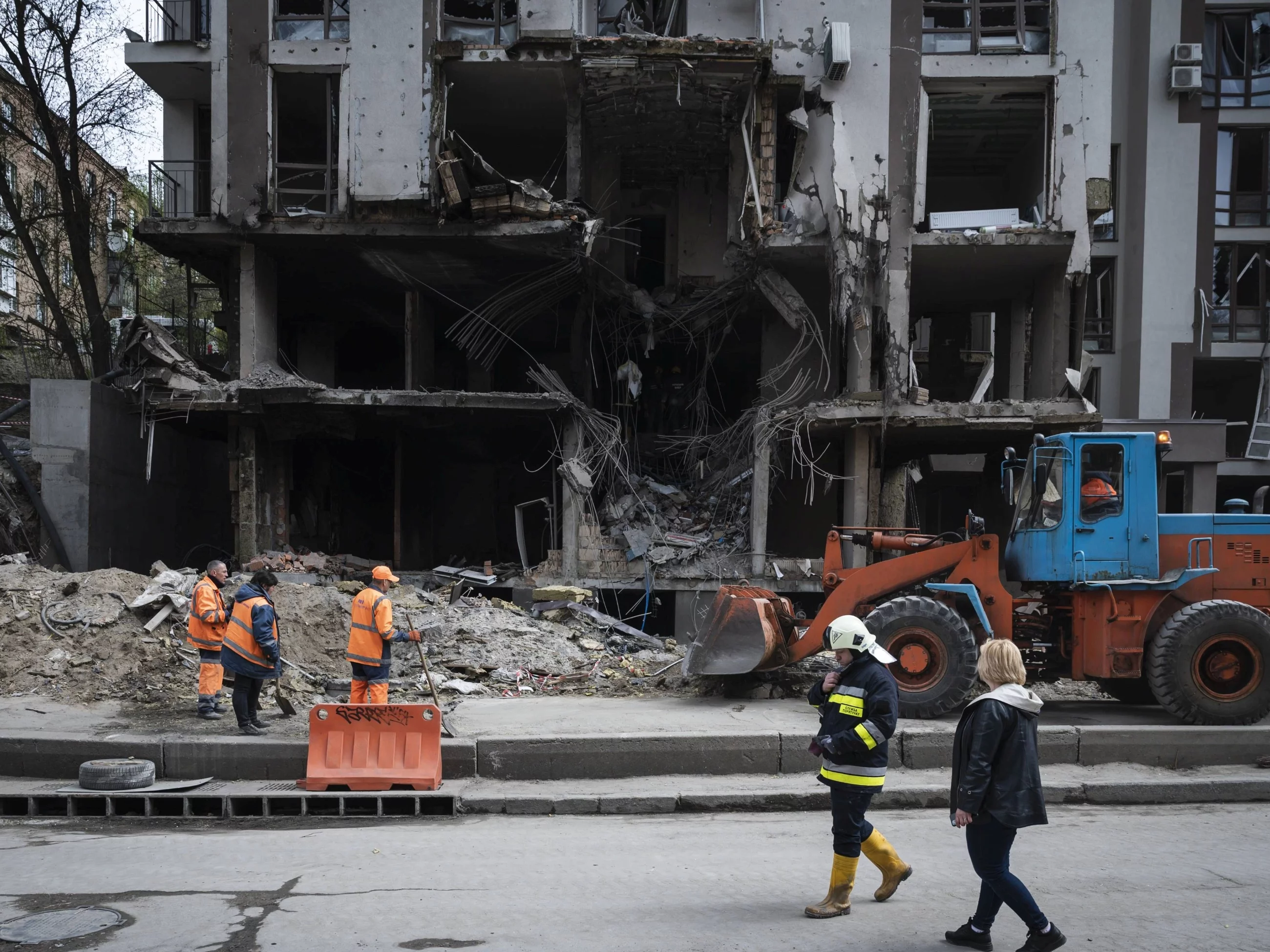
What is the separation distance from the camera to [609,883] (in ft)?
18.2

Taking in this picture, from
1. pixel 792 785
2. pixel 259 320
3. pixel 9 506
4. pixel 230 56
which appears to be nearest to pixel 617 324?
pixel 259 320

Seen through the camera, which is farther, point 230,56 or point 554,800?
point 230,56

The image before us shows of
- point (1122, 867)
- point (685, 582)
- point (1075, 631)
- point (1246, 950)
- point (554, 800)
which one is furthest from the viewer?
point (685, 582)

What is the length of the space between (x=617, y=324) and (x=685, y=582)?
6.07 m

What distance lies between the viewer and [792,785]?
26.3ft

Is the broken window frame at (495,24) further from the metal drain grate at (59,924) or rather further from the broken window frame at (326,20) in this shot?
the metal drain grate at (59,924)

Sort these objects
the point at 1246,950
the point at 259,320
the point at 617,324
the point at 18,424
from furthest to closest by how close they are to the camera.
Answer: the point at 18,424, the point at 617,324, the point at 259,320, the point at 1246,950

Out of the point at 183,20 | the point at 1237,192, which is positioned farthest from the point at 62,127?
the point at 1237,192

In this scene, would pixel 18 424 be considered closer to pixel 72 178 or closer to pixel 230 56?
pixel 72 178

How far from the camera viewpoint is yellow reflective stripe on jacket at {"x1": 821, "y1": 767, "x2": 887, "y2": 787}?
4801 mm

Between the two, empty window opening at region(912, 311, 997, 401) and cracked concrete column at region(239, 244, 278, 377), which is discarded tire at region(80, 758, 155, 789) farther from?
empty window opening at region(912, 311, 997, 401)

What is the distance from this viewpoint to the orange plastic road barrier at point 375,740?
25.6 feet

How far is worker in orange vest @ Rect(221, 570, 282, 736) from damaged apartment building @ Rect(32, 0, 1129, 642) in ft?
28.6

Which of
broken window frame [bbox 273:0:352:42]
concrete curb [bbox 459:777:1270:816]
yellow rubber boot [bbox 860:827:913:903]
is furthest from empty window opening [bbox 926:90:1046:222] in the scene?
yellow rubber boot [bbox 860:827:913:903]
